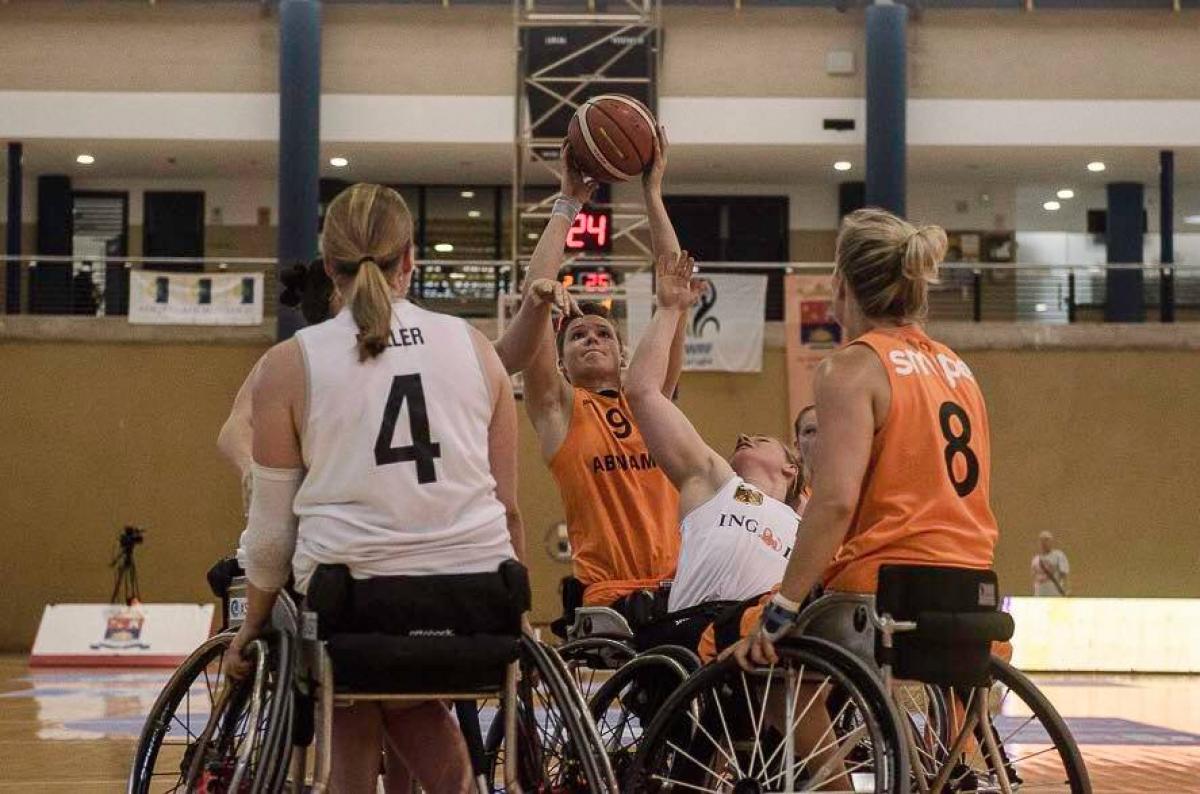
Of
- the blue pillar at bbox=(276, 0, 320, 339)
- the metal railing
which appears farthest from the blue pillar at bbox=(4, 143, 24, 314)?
the blue pillar at bbox=(276, 0, 320, 339)

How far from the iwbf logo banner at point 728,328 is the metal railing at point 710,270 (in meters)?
0.38

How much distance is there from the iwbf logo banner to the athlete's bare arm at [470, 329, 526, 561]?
1770 cm

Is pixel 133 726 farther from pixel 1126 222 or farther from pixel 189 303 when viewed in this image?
pixel 1126 222

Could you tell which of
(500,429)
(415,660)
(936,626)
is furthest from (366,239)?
(936,626)

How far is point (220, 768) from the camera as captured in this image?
13.7ft

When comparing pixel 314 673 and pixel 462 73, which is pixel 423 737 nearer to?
pixel 314 673

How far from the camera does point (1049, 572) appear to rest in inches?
815

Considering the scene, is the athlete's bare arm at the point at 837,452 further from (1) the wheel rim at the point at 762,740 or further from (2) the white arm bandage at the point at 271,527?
(2) the white arm bandage at the point at 271,527

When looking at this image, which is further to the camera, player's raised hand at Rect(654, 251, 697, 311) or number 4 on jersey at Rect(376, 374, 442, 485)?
player's raised hand at Rect(654, 251, 697, 311)

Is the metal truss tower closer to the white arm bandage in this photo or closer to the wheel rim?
the wheel rim

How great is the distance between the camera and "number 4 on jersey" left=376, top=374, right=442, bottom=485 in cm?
362

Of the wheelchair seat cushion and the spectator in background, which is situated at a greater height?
the wheelchair seat cushion

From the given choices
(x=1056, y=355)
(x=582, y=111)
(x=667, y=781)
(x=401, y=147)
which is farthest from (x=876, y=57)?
(x=667, y=781)

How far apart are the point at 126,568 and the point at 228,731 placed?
58.1 ft
